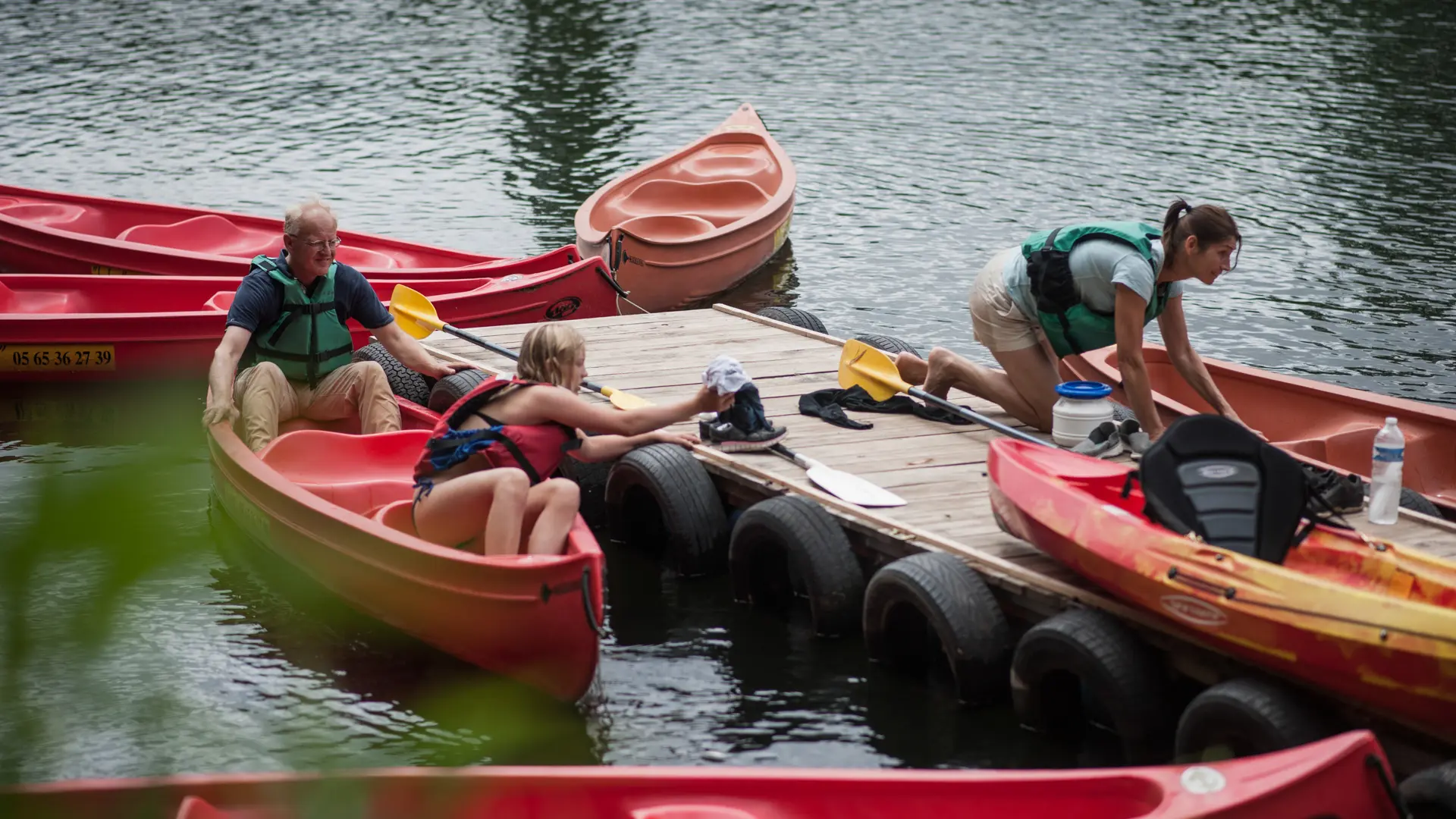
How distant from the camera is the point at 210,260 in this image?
10594mm

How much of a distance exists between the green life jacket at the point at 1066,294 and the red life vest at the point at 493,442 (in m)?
2.24

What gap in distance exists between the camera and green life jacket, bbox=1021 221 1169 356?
637cm

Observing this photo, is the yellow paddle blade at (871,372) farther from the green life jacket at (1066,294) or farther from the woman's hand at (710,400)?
the woman's hand at (710,400)

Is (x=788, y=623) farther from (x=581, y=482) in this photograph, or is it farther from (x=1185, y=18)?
(x=1185, y=18)

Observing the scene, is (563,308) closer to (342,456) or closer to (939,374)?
(342,456)

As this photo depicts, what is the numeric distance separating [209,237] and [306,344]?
17.0 ft

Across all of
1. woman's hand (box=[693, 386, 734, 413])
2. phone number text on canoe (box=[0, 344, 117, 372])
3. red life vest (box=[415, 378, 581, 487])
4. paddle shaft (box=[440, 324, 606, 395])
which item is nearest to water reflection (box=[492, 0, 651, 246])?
phone number text on canoe (box=[0, 344, 117, 372])

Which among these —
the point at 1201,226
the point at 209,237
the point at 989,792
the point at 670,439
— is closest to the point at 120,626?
the point at 989,792

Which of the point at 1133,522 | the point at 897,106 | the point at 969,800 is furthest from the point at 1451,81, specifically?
the point at 969,800

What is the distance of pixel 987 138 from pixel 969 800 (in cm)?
1444

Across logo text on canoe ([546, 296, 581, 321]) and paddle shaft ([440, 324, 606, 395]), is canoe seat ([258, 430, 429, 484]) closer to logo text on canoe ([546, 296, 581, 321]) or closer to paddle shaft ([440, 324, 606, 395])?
paddle shaft ([440, 324, 606, 395])

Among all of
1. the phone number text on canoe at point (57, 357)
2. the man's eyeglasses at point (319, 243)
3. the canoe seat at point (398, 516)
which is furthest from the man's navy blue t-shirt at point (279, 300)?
the phone number text on canoe at point (57, 357)

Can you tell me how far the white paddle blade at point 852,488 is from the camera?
239 inches

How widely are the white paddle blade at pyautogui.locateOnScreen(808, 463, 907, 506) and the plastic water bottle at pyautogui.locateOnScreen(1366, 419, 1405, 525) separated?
1.78 metres
